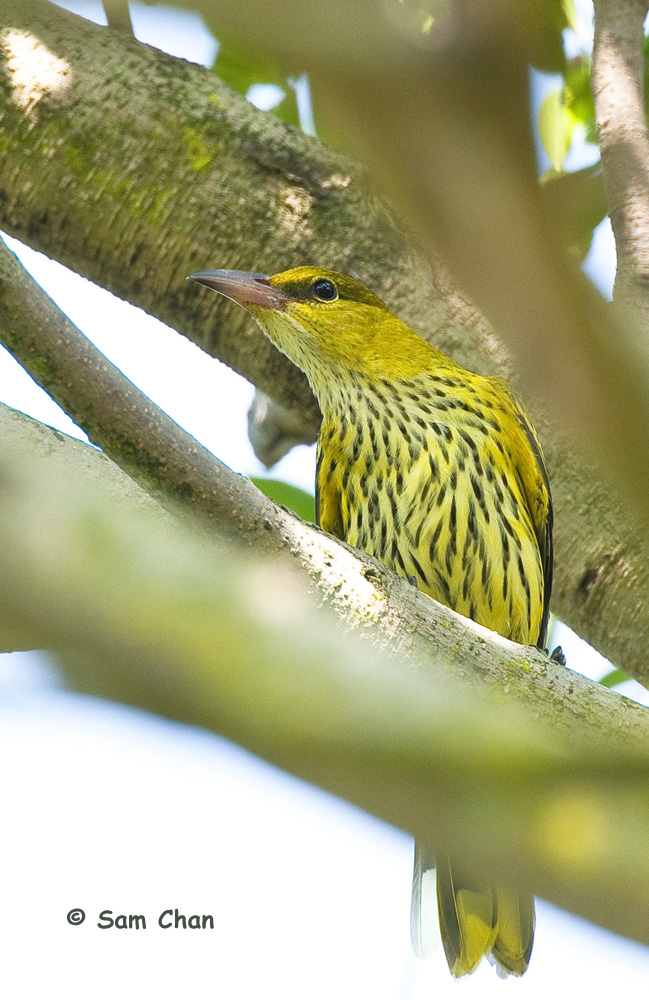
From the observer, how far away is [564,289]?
0.64m

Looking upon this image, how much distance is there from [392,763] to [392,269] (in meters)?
3.08

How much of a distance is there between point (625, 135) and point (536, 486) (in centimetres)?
237

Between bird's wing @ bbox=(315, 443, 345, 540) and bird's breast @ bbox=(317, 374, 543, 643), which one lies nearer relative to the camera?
bird's breast @ bbox=(317, 374, 543, 643)

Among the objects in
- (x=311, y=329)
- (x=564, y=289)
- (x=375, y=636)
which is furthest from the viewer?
(x=311, y=329)

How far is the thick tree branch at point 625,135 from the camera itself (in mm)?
1354

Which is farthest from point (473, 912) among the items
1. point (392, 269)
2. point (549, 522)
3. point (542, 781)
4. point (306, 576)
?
point (542, 781)

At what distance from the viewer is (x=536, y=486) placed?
3.73m

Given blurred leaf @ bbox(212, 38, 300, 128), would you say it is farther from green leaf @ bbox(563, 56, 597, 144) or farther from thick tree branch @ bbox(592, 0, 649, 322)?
thick tree branch @ bbox(592, 0, 649, 322)

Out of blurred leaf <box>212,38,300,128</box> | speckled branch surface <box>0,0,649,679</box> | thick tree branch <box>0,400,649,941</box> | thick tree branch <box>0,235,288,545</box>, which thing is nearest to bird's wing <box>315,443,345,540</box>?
speckled branch surface <box>0,0,649,679</box>

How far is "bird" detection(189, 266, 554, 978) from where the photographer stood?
348 cm

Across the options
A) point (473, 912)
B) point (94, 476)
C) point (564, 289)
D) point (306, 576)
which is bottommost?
point (473, 912)

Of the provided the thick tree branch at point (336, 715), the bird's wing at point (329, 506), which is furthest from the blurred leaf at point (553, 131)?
the thick tree branch at point (336, 715)

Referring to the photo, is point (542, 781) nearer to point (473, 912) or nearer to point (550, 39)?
point (550, 39)

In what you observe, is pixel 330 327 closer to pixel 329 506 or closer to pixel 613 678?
pixel 329 506
